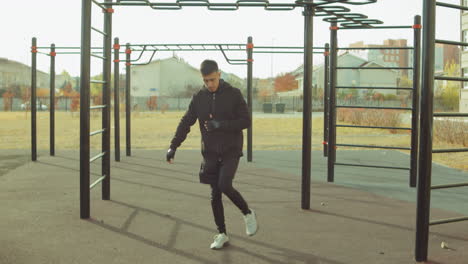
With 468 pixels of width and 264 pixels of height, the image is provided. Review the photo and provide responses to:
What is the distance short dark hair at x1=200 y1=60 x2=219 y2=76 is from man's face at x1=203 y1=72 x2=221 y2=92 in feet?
0.08

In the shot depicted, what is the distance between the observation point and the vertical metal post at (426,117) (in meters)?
3.79

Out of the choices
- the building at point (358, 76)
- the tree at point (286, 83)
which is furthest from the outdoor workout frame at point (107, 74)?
the tree at point (286, 83)

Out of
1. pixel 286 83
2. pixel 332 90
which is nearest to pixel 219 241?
pixel 332 90

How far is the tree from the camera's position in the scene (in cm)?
7114

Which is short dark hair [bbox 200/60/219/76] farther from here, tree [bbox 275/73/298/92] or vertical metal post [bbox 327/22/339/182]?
tree [bbox 275/73/298/92]

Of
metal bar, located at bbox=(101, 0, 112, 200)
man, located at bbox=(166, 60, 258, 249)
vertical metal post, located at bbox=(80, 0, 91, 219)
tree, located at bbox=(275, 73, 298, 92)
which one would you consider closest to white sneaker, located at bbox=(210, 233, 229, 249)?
man, located at bbox=(166, 60, 258, 249)

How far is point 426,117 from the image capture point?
381 centimetres

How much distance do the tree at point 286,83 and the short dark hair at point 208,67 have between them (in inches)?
2646

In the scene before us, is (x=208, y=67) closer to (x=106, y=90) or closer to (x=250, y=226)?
(x=250, y=226)

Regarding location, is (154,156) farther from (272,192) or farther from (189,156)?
(272,192)

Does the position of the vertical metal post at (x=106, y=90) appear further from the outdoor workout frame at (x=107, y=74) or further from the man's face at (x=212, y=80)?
the man's face at (x=212, y=80)

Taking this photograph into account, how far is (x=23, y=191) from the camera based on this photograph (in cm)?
678

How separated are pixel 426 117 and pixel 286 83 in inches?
2689

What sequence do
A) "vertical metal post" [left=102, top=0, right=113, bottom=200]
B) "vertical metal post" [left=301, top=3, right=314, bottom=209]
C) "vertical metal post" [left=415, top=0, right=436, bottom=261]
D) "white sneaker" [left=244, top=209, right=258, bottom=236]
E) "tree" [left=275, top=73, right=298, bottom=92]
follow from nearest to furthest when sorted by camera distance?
"vertical metal post" [left=415, top=0, right=436, bottom=261], "white sneaker" [left=244, top=209, right=258, bottom=236], "vertical metal post" [left=301, top=3, right=314, bottom=209], "vertical metal post" [left=102, top=0, right=113, bottom=200], "tree" [left=275, top=73, right=298, bottom=92]
